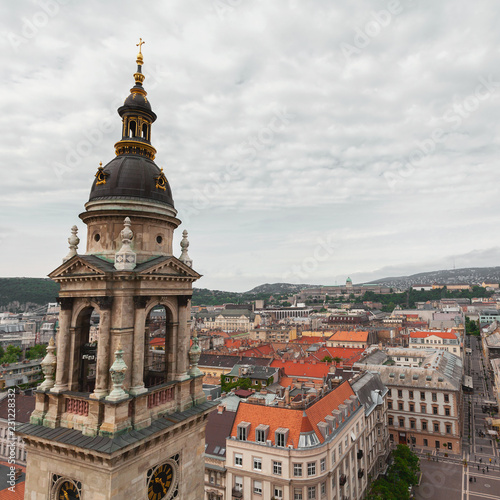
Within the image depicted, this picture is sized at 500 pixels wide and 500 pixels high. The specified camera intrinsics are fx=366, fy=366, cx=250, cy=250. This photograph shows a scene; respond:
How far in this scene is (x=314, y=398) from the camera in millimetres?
51781

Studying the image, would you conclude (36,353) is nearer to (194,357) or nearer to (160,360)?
(160,360)

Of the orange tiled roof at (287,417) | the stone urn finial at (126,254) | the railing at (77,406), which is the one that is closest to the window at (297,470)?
the orange tiled roof at (287,417)

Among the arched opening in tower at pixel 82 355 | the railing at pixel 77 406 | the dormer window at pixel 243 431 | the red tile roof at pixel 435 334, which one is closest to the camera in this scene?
the railing at pixel 77 406

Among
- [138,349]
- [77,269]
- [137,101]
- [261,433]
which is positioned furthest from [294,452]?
[137,101]

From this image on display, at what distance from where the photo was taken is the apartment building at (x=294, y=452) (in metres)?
41.1

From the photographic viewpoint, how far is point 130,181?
774 inches

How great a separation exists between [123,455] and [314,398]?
40563 mm

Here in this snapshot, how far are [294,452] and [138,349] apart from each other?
3109 cm

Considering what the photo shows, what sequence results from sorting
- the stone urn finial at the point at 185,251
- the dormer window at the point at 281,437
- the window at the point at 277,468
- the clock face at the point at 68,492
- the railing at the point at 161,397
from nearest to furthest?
the clock face at the point at 68,492, the railing at the point at 161,397, the stone urn finial at the point at 185,251, the window at the point at 277,468, the dormer window at the point at 281,437

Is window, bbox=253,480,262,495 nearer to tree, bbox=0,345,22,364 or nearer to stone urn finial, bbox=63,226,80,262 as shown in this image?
stone urn finial, bbox=63,226,80,262

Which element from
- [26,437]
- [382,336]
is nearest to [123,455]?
[26,437]

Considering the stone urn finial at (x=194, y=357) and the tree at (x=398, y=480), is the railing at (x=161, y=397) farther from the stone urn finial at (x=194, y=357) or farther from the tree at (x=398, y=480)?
the tree at (x=398, y=480)

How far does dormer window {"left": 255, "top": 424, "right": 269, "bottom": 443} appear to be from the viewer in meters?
43.6

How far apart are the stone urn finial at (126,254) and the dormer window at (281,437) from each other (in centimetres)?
3303
